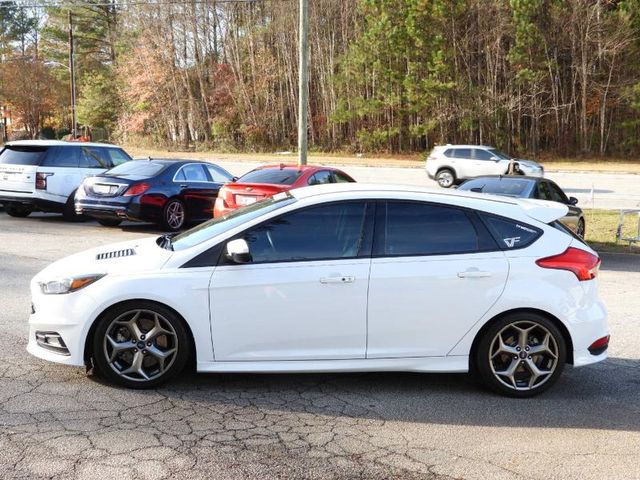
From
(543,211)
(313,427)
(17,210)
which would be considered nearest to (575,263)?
(543,211)

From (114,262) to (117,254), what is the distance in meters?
0.20

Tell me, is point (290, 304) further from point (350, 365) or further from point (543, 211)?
point (543, 211)

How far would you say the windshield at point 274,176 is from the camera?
40.4 ft

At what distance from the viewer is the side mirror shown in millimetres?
4809

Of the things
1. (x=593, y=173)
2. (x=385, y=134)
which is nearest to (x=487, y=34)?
(x=385, y=134)

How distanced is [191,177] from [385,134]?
118 feet

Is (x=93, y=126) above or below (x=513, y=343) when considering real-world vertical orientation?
Answer: above

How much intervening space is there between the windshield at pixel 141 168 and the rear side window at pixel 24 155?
1654mm

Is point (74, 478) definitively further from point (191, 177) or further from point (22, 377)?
point (191, 177)

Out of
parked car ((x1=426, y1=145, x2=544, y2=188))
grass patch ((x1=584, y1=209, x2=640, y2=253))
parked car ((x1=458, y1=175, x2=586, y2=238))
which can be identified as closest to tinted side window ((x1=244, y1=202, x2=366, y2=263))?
parked car ((x1=458, y1=175, x2=586, y2=238))

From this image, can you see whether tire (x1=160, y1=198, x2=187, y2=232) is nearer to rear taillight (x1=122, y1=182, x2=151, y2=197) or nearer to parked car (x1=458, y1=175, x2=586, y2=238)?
rear taillight (x1=122, y1=182, x2=151, y2=197)

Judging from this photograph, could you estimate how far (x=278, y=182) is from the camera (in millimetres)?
12266

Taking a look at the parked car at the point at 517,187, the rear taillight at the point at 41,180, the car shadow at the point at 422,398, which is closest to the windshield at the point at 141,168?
the rear taillight at the point at 41,180

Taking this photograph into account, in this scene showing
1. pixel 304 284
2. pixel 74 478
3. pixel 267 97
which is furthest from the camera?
pixel 267 97
